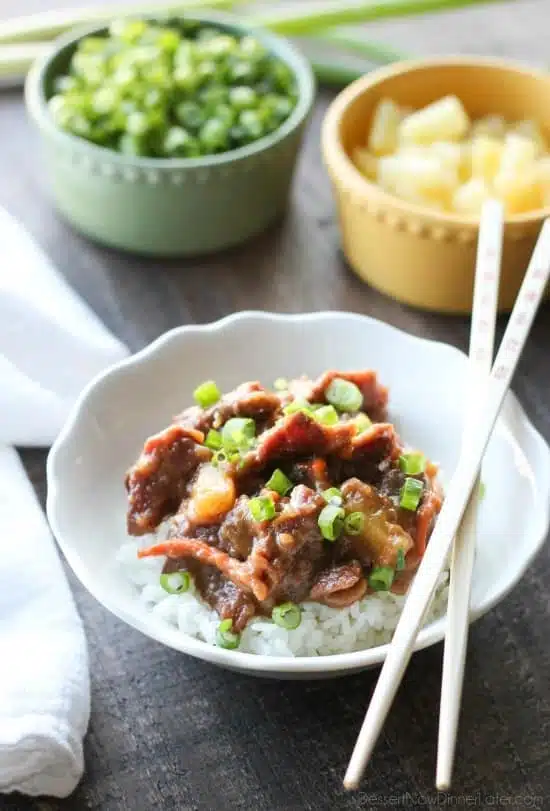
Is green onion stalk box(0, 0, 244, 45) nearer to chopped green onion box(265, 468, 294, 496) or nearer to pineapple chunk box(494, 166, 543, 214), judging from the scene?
pineapple chunk box(494, 166, 543, 214)

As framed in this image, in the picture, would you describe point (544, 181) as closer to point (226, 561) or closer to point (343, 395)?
point (343, 395)

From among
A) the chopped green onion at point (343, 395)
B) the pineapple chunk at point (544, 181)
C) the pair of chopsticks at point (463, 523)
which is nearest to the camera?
the pair of chopsticks at point (463, 523)

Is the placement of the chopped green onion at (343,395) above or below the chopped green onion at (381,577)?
above

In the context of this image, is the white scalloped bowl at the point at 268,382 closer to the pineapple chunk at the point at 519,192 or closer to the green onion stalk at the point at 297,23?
the pineapple chunk at the point at 519,192

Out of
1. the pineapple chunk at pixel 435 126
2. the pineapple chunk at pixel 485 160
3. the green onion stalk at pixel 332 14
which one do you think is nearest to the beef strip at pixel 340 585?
the pineapple chunk at pixel 485 160

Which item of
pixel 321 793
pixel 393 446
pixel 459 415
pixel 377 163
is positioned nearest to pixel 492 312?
pixel 459 415

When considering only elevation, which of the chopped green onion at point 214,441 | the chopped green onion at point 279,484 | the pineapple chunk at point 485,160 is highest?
the pineapple chunk at point 485,160

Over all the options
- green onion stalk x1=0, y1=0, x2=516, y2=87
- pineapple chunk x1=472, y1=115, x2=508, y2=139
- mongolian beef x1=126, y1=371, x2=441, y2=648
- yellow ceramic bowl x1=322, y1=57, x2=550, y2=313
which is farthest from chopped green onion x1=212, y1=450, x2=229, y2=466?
green onion stalk x1=0, y1=0, x2=516, y2=87
